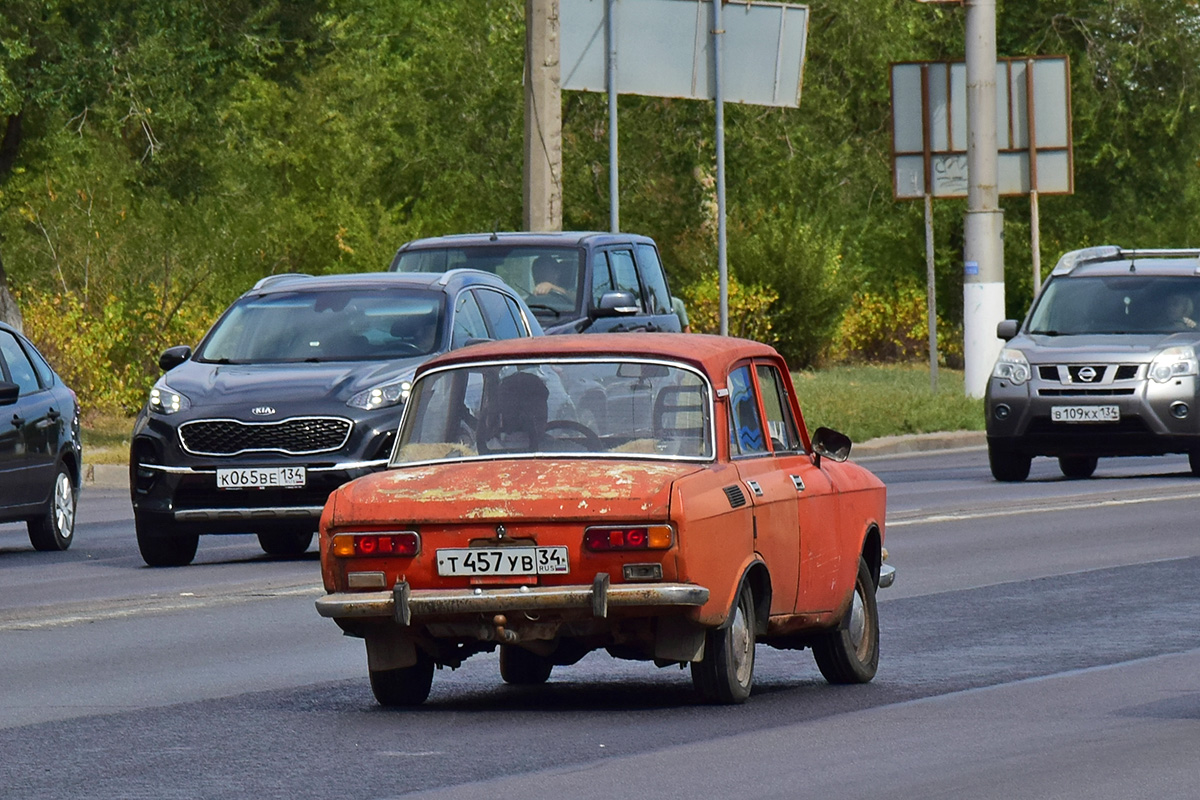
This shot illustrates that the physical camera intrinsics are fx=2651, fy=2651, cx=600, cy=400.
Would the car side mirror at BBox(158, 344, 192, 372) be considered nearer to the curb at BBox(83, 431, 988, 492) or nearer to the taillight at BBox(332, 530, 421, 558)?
the taillight at BBox(332, 530, 421, 558)

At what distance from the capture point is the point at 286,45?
42312 mm

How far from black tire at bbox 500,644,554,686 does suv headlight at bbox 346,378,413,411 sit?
5476 millimetres

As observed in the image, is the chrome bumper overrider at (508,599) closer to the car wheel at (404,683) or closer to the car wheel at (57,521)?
the car wheel at (404,683)

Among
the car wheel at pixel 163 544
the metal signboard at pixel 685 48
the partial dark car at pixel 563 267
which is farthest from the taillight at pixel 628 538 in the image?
the metal signboard at pixel 685 48

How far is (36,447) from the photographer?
17938mm

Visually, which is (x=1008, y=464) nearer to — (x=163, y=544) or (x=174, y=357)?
(x=174, y=357)

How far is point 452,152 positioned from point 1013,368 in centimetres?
2361

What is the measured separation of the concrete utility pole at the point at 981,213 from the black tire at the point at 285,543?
55.7ft

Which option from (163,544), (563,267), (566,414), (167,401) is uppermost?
(563,267)

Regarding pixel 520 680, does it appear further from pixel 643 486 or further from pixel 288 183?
pixel 288 183

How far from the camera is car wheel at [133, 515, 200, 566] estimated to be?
53.4 ft

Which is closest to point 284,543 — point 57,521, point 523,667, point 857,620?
point 57,521

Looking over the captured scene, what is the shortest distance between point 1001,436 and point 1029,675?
41.6 feet

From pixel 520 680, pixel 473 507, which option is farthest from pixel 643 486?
pixel 520 680
